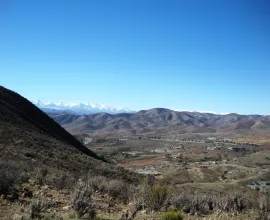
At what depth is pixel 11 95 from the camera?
6150 centimetres

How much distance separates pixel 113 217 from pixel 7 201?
11.8 feet

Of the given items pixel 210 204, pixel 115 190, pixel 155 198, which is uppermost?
pixel 155 198

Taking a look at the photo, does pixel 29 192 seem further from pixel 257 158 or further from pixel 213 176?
pixel 257 158

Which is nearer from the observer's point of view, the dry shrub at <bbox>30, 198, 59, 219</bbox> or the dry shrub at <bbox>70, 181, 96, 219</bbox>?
the dry shrub at <bbox>30, 198, 59, 219</bbox>

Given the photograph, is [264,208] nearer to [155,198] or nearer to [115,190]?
[155,198]

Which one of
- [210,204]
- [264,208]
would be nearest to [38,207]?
[210,204]

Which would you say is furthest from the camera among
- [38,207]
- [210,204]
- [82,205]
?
[210,204]

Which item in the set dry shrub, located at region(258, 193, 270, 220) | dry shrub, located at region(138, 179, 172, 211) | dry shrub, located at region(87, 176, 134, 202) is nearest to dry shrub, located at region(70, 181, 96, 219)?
dry shrub, located at region(138, 179, 172, 211)

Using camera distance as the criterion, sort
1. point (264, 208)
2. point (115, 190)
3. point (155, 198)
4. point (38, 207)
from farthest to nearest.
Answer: point (115, 190)
point (155, 198)
point (264, 208)
point (38, 207)

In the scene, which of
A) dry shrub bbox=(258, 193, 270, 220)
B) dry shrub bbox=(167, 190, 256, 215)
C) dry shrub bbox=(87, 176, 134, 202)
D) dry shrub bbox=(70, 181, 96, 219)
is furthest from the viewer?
dry shrub bbox=(87, 176, 134, 202)

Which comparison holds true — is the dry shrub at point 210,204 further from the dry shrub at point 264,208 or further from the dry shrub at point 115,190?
the dry shrub at point 115,190

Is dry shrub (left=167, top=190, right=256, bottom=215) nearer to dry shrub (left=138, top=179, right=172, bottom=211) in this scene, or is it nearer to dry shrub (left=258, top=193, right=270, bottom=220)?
dry shrub (left=138, top=179, right=172, bottom=211)

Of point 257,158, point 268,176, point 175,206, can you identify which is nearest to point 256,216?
point 175,206

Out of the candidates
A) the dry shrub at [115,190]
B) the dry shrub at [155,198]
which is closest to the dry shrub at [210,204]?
the dry shrub at [155,198]
